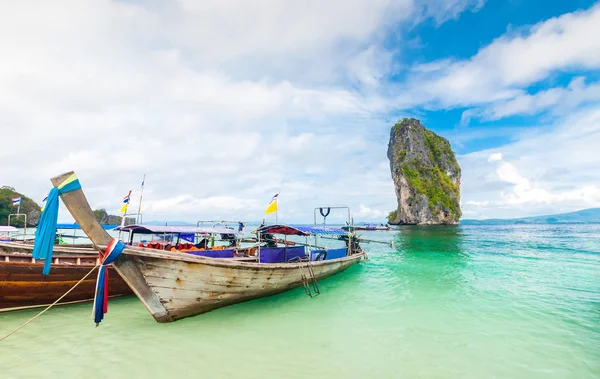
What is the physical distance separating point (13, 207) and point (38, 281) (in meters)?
70.8

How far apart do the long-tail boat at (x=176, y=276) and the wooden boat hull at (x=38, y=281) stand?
11.5 feet

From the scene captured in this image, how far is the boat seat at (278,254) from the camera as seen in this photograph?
10.7 meters

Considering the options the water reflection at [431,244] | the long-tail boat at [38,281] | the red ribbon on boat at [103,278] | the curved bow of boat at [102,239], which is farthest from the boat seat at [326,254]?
the water reflection at [431,244]

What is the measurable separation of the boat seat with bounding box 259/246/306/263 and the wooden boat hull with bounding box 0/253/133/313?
5.29m

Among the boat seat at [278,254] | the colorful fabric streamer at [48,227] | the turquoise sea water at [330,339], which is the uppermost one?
the colorful fabric streamer at [48,227]

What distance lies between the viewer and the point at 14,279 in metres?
7.80

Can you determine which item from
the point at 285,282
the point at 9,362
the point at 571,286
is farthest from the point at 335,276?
the point at 9,362

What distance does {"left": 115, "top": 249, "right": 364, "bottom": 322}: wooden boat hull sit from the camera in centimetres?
686

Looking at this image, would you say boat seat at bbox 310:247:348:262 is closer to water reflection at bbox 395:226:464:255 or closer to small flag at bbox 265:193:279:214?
small flag at bbox 265:193:279:214

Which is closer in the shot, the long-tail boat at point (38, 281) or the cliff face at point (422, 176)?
the long-tail boat at point (38, 281)

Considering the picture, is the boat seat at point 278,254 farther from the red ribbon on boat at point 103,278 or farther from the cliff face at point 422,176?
the cliff face at point 422,176

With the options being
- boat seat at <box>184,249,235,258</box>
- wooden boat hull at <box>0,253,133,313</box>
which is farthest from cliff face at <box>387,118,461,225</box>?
wooden boat hull at <box>0,253,133,313</box>

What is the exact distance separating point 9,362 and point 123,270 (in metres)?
2.48

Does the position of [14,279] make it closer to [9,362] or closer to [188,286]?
[9,362]
